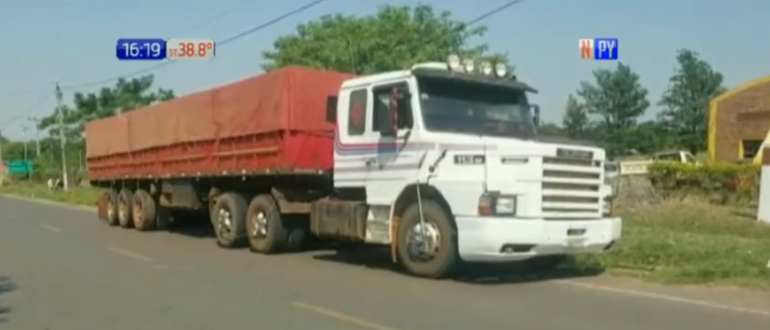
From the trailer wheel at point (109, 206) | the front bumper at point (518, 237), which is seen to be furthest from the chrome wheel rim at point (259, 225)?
the trailer wheel at point (109, 206)

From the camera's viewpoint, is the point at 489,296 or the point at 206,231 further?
the point at 206,231

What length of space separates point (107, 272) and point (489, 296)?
234 inches

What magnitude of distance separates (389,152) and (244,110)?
4.67m

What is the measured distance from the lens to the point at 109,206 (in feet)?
89.5

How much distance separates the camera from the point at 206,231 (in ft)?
78.3

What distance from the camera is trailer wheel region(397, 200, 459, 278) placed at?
1217 cm

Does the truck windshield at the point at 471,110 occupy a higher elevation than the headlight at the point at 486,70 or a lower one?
lower

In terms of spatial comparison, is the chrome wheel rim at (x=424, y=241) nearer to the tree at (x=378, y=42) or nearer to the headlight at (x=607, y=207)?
the headlight at (x=607, y=207)

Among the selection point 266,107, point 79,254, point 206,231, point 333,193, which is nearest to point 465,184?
point 333,193

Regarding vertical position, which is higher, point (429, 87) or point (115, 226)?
point (429, 87)

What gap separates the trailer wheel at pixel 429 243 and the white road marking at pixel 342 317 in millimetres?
2360

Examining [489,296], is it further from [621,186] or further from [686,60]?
[686,60]

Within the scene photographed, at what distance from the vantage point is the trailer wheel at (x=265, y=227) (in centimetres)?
1636

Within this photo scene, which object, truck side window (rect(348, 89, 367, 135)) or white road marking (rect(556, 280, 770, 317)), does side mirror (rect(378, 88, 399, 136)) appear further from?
white road marking (rect(556, 280, 770, 317))
